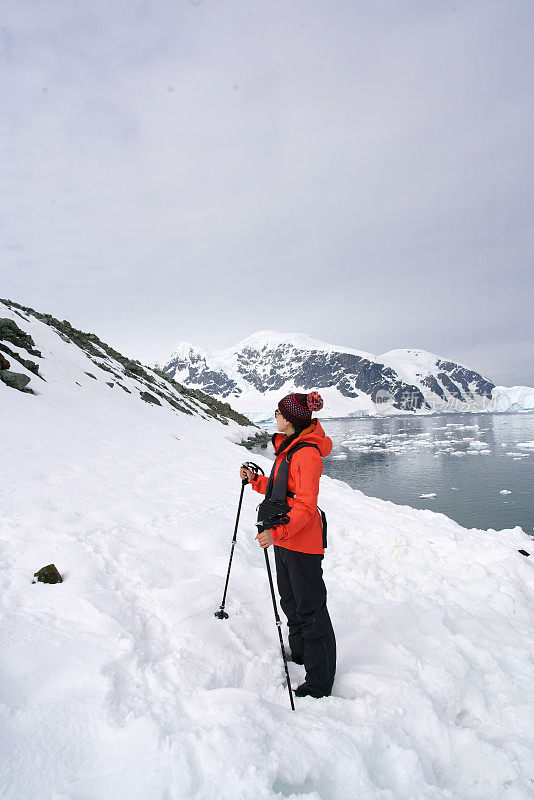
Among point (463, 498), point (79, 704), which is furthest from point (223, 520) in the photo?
point (463, 498)

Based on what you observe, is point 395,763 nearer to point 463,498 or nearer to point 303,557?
point 303,557

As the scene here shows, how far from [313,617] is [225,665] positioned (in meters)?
0.89

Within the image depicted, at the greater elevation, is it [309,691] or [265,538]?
[265,538]

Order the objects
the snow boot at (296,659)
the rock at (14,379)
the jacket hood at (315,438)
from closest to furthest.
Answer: the jacket hood at (315,438) → the snow boot at (296,659) → the rock at (14,379)

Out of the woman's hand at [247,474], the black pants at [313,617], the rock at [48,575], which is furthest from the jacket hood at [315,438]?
the rock at [48,575]

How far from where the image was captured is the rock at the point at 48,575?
3875mm

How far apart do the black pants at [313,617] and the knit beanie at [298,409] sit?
3.74 ft

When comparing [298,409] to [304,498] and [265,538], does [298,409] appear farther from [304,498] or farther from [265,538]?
[265,538]

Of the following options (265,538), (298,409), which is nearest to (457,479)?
(298,409)

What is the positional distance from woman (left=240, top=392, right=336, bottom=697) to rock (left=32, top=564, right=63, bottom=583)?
7.54 feet

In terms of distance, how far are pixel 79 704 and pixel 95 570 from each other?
1.81 m

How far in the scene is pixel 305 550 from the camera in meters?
3.34

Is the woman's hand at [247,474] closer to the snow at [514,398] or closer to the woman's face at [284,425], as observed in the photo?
the woman's face at [284,425]

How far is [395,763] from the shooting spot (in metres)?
2.58
